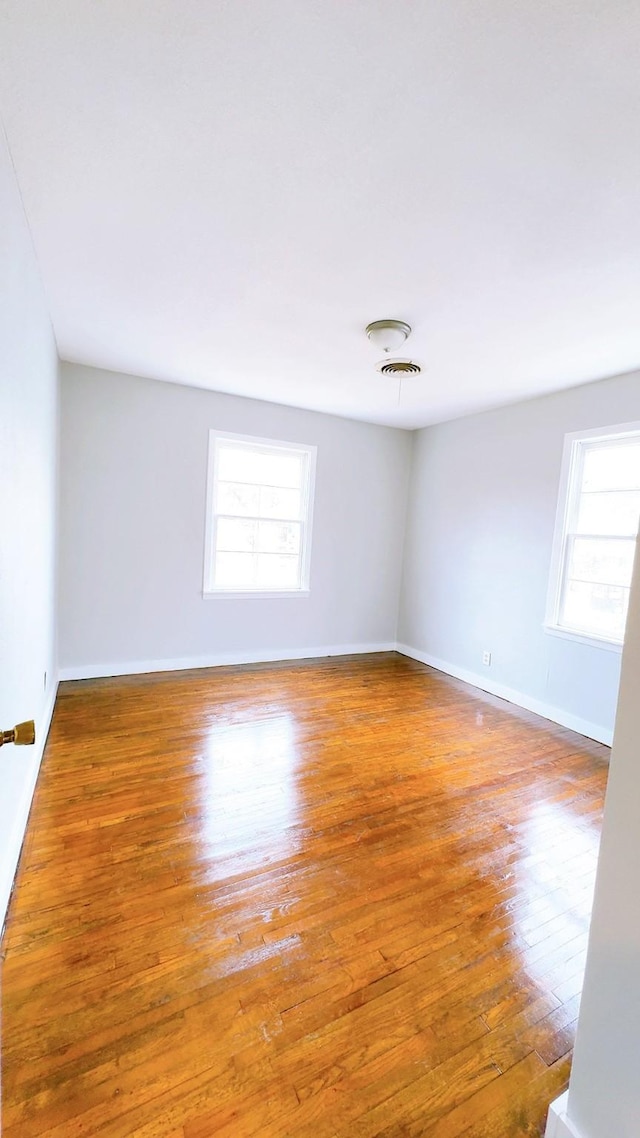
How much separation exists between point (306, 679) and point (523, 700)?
189cm

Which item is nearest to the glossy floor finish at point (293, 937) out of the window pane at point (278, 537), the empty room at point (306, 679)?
the empty room at point (306, 679)

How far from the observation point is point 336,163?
148 cm

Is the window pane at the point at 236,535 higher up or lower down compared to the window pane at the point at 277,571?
higher up

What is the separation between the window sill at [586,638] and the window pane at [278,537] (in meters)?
2.50

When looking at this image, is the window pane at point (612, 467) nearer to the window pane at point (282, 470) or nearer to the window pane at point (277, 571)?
the window pane at point (282, 470)

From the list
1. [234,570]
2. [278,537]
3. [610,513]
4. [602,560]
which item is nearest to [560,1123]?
[602,560]

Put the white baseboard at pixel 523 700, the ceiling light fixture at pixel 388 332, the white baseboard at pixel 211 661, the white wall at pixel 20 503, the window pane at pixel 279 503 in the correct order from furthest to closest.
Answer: the window pane at pixel 279 503
the white baseboard at pixel 211 661
the white baseboard at pixel 523 700
the ceiling light fixture at pixel 388 332
the white wall at pixel 20 503

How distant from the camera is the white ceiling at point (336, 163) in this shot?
1.10 meters

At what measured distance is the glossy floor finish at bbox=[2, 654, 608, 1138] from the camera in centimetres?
111

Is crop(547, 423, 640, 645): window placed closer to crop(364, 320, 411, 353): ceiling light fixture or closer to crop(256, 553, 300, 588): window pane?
crop(364, 320, 411, 353): ceiling light fixture

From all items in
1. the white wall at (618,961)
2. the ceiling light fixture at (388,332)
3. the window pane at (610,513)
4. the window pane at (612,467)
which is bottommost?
the white wall at (618,961)

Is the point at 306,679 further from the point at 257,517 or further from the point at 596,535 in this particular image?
the point at 596,535

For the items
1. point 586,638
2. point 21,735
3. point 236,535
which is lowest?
point 586,638

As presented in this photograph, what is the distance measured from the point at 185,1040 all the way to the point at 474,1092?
75cm
